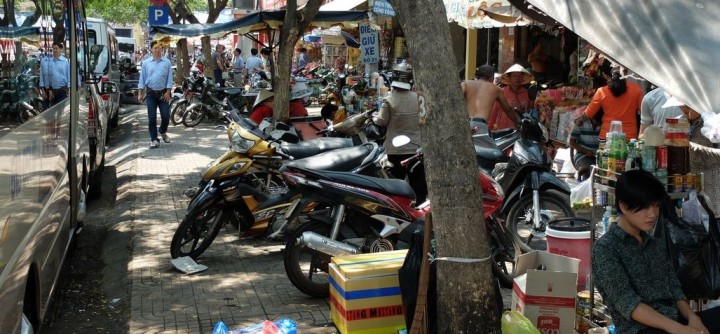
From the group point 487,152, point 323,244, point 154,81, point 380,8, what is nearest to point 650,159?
point 323,244

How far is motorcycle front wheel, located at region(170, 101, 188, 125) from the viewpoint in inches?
757

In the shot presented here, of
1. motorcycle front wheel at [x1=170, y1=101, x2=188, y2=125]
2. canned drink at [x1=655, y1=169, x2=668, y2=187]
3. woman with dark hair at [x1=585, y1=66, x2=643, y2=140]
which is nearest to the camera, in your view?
canned drink at [x1=655, y1=169, x2=668, y2=187]

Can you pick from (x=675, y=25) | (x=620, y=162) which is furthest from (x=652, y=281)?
(x=675, y=25)

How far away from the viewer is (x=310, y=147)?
7.83 metres

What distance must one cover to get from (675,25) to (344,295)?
2460 mm

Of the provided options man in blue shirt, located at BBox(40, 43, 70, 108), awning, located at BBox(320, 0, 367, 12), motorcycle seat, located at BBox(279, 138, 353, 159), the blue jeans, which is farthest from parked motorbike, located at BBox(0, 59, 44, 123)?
awning, located at BBox(320, 0, 367, 12)

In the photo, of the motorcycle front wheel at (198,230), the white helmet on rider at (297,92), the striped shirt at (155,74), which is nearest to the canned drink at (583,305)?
A: the motorcycle front wheel at (198,230)

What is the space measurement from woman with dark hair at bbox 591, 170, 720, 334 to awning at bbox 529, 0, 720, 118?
70cm

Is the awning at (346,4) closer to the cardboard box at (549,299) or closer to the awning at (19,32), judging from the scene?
the awning at (19,32)

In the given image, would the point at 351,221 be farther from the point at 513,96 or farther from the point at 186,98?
the point at 186,98

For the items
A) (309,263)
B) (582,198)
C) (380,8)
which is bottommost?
(309,263)

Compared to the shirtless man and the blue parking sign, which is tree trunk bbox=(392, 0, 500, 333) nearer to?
the shirtless man

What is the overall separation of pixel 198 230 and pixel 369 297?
8.32 ft

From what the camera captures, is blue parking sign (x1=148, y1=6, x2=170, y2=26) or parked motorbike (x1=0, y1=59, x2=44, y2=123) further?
blue parking sign (x1=148, y1=6, x2=170, y2=26)
